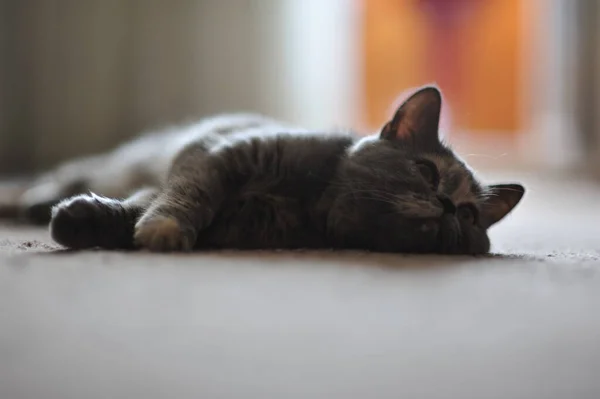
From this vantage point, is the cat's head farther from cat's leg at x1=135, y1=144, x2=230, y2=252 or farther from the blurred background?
the blurred background

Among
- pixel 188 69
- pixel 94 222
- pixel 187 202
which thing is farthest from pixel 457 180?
pixel 188 69

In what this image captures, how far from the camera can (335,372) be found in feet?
1.86

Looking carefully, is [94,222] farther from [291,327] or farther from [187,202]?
[291,327]

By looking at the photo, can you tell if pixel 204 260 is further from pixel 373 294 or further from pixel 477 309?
pixel 477 309

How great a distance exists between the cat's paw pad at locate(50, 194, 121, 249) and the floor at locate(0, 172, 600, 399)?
0.22ft

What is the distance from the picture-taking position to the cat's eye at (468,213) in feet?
4.00

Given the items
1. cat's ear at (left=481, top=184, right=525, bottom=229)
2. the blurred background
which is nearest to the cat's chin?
cat's ear at (left=481, top=184, right=525, bottom=229)

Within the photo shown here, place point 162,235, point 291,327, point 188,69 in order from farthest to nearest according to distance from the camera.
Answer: point 188,69 < point 162,235 < point 291,327

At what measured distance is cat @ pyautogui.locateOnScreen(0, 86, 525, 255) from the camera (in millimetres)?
1120

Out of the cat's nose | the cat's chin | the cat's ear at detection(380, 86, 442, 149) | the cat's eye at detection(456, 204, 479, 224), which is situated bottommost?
the cat's chin

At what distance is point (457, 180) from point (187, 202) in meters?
0.48

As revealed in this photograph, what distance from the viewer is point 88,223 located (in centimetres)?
110

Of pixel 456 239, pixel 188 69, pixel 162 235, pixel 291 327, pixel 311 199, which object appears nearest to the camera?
pixel 291 327

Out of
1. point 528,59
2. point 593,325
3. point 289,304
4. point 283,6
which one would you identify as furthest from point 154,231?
point 528,59
